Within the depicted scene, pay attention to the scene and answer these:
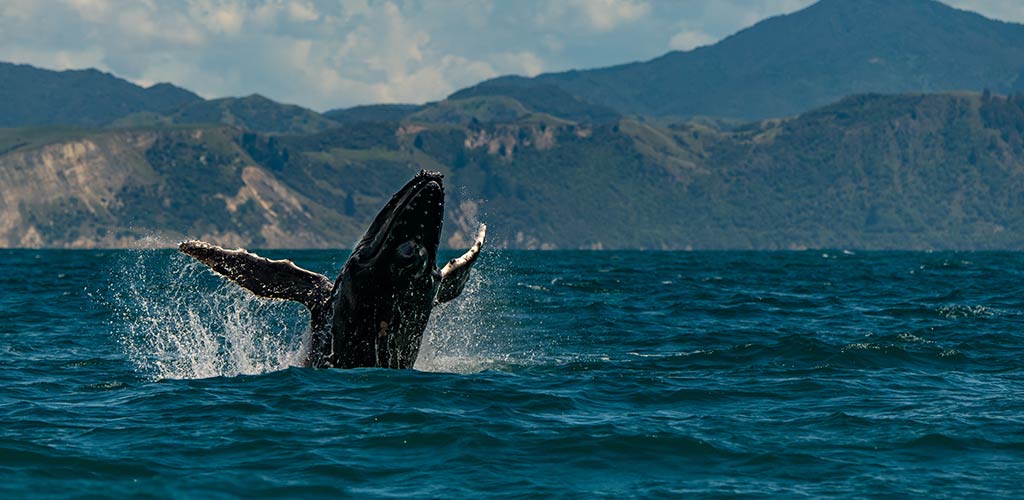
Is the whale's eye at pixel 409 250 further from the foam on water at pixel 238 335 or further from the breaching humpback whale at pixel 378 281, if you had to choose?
the foam on water at pixel 238 335

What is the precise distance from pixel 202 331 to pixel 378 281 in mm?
12842

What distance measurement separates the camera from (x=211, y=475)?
1252 cm

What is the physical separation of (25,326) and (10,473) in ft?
54.6

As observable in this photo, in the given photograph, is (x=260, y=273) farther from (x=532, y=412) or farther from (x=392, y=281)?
(x=532, y=412)

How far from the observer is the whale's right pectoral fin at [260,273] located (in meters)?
16.7

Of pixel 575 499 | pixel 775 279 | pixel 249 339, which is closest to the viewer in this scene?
pixel 575 499

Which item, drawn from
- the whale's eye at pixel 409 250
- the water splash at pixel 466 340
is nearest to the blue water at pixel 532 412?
the water splash at pixel 466 340

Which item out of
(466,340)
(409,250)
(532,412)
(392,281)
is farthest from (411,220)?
(466,340)

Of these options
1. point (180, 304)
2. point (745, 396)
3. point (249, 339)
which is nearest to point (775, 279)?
point (180, 304)

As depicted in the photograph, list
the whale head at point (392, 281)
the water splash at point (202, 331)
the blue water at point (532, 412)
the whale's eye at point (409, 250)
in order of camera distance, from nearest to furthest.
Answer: the blue water at point (532, 412), the whale head at point (392, 281), the whale's eye at point (409, 250), the water splash at point (202, 331)

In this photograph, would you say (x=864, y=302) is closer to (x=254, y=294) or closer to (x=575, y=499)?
(x=254, y=294)

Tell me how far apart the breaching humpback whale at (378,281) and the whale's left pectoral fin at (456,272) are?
0.04ft

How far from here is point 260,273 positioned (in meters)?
16.8

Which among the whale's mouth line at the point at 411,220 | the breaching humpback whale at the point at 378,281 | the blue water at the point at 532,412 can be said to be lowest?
the blue water at the point at 532,412
